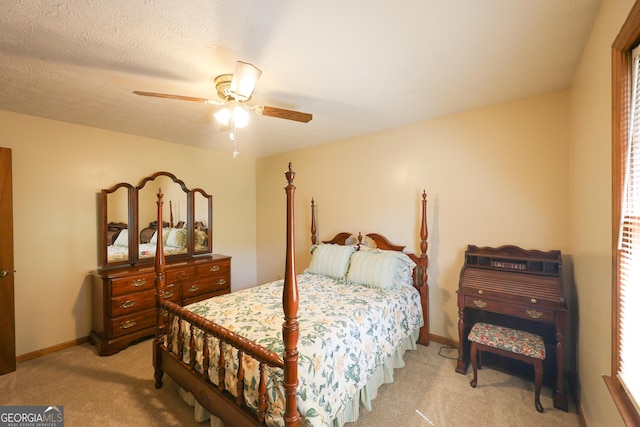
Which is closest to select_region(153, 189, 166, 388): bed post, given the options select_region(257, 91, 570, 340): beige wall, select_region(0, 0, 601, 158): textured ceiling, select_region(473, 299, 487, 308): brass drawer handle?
select_region(0, 0, 601, 158): textured ceiling

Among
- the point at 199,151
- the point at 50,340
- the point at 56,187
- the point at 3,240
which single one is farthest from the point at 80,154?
the point at 50,340

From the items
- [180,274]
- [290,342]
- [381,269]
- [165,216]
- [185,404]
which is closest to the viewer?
Answer: [290,342]

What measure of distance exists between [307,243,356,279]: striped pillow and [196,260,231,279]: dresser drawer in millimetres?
1331

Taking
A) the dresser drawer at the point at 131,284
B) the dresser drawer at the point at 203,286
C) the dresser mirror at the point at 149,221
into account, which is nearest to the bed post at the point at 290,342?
the dresser drawer at the point at 131,284

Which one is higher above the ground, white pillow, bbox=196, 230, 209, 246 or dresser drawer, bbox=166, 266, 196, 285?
white pillow, bbox=196, 230, 209, 246

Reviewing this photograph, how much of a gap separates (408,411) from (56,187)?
385 centimetres

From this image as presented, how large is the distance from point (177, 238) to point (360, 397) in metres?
3.01

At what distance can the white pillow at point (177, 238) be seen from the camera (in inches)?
142

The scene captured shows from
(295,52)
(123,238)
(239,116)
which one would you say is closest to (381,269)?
(239,116)

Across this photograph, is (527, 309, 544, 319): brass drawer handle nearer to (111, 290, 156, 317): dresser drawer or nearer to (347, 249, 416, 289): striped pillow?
(347, 249, 416, 289): striped pillow

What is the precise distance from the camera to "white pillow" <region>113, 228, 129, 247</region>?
3118 millimetres

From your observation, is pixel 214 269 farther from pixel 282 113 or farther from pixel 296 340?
pixel 296 340

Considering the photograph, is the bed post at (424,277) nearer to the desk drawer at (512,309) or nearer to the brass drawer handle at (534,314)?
the desk drawer at (512,309)

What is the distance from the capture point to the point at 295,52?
1.64m
